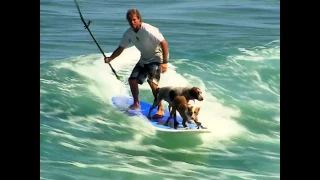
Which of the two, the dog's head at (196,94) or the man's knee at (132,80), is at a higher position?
the man's knee at (132,80)

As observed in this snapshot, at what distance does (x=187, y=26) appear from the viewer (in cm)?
669

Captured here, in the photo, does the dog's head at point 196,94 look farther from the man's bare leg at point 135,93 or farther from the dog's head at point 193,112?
the man's bare leg at point 135,93

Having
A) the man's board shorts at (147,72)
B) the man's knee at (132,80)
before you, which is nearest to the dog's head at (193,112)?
the man's board shorts at (147,72)

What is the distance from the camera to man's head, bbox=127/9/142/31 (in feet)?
19.3

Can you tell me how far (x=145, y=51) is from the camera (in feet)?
19.3

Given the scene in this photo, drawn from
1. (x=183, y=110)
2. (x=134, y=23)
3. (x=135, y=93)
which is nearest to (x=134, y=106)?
(x=135, y=93)

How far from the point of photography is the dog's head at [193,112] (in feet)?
19.2

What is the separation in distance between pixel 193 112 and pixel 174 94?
0.54 ft

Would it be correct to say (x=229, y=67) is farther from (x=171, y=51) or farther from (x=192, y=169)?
(x=192, y=169)

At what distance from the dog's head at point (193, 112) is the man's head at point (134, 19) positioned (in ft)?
1.93

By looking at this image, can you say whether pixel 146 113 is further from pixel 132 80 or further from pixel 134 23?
pixel 134 23
